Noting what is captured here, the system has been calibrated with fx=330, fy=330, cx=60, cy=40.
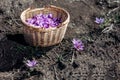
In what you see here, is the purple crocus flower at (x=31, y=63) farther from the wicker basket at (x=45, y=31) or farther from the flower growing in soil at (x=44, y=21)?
the flower growing in soil at (x=44, y=21)

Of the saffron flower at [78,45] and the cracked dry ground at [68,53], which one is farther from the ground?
the saffron flower at [78,45]

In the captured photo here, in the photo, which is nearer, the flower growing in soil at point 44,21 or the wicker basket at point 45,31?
the wicker basket at point 45,31

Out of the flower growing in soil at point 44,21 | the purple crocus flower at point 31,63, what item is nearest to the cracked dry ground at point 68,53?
the purple crocus flower at point 31,63

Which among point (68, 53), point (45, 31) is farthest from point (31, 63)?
point (68, 53)

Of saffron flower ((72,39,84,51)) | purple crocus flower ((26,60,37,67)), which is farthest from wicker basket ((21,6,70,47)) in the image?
purple crocus flower ((26,60,37,67))

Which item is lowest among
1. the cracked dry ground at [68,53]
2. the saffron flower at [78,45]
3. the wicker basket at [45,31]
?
the cracked dry ground at [68,53]

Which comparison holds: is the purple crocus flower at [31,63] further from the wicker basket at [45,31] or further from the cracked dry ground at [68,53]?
the wicker basket at [45,31]
